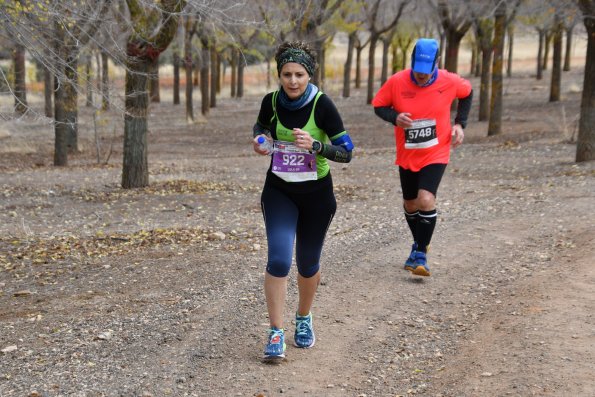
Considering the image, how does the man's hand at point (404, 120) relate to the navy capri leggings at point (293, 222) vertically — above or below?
above

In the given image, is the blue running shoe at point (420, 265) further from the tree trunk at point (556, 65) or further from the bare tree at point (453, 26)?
the tree trunk at point (556, 65)

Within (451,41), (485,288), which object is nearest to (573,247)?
(485,288)

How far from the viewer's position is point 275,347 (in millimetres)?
4504

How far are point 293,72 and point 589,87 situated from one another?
9379mm

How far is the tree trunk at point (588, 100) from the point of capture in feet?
39.7

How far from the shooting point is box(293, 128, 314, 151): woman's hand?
4.27m

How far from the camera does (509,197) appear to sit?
10.4 meters

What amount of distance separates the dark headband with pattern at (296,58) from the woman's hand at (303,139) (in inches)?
14.5

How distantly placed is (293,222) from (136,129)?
7.97 m

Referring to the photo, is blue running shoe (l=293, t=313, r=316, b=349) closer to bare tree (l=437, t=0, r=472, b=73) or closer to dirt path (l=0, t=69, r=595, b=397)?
dirt path (l=0, t=69, r=595, b=397)

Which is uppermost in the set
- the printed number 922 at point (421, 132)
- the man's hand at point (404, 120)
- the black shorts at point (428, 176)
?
the man's hand at point (404, 120)

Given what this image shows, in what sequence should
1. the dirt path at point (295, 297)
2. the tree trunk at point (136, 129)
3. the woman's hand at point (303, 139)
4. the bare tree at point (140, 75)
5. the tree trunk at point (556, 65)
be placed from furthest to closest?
the tree trunk at point (556, 65)
the tree trunk at point (136, 129)
the bare tree at point (140, 75)
the dirt path at point (295, 297)
the woman's hand at point (303, 139)

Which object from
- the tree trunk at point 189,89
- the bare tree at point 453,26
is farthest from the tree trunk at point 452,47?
the tree trunk at point 189,89

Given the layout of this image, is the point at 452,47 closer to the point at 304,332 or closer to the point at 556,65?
the point at 556,65
